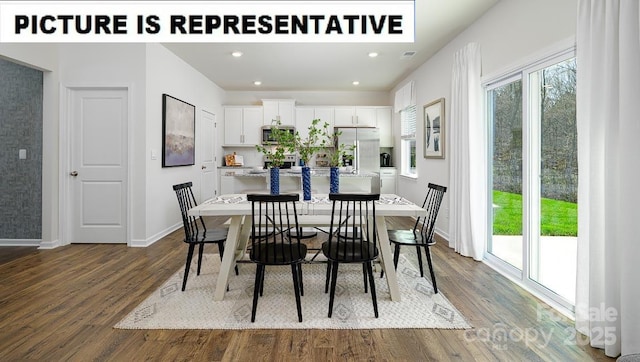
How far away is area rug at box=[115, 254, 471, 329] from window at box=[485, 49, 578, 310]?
962 mm

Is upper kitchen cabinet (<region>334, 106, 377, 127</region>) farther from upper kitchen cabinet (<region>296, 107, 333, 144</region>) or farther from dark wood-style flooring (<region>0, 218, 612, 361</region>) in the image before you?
dark wood-style flooring (<region>0, 218, 612, 361</region>)

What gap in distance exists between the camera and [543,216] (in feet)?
9.70

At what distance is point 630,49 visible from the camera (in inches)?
71.2

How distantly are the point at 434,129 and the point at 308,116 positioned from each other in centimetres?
331

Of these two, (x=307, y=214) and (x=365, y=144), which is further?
(x=365, y=144)

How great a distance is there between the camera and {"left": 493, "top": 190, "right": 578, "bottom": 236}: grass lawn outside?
2.68 meters

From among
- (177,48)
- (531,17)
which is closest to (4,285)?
(177,48)

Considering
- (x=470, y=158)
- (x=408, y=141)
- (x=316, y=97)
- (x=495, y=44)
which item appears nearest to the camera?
(x=495, y=44)

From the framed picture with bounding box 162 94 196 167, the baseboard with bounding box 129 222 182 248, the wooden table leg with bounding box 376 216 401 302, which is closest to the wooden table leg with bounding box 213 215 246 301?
the wooden table leg with bounding box 376 216 401 302

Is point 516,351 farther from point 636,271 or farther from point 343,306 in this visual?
point 343,306

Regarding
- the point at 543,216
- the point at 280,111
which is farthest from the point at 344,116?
the point at 543,216

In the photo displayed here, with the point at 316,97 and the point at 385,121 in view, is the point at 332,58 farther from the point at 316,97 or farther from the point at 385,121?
the point at 385,121

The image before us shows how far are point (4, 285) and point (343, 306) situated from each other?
2.95 meters

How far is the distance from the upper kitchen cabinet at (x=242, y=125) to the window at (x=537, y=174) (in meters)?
5.05
